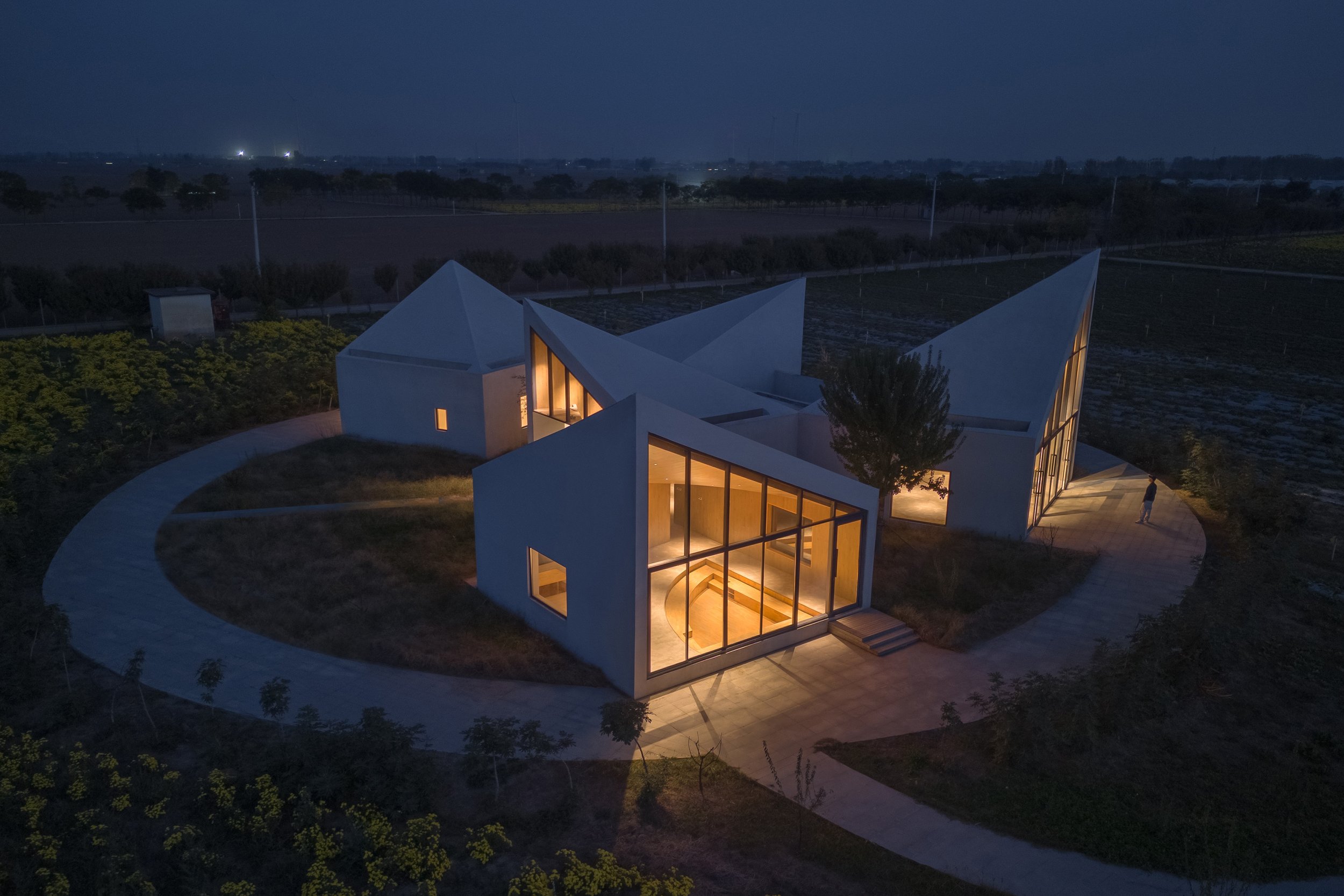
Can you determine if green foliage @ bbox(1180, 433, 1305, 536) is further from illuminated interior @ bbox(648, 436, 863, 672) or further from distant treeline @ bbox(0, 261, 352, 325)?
distant treeline @ bbox(0, 261, 352, 325)

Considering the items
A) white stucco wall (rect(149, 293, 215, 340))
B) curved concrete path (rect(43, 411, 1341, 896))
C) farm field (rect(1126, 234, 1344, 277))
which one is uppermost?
farm field (rect(1126, 234, 1344, 277))

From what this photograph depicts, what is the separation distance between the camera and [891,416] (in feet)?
56.1

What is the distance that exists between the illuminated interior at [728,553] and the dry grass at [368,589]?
151 centimetres

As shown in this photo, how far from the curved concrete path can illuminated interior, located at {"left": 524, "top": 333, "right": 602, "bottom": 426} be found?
752 cm

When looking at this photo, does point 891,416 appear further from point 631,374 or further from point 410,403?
point 410,403

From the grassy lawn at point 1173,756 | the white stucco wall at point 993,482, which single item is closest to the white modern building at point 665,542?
the grassy lawn at point 1173,756

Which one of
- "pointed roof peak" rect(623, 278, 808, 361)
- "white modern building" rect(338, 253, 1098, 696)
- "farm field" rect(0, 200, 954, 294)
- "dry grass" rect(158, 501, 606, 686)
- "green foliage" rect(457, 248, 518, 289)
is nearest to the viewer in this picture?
"white modern building" rect(338, 253, 1098, 696)

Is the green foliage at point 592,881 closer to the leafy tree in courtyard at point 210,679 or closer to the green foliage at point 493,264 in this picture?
the leafy tree in courtyard at point 210,679

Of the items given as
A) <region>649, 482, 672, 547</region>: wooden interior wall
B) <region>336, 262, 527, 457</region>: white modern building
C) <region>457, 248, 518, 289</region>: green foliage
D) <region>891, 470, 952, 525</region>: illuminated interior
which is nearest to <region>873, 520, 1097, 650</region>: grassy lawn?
<region>891, 470, 952, 525</region>: illuminated interior

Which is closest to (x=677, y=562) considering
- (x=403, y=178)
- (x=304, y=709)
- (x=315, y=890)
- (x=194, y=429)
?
(x=304, y=709)

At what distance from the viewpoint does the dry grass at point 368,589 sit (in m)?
13.4

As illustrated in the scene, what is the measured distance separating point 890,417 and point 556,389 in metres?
7.16

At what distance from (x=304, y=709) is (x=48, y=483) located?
1148 centimetres

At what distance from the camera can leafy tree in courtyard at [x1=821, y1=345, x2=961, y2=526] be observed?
17141 mm
